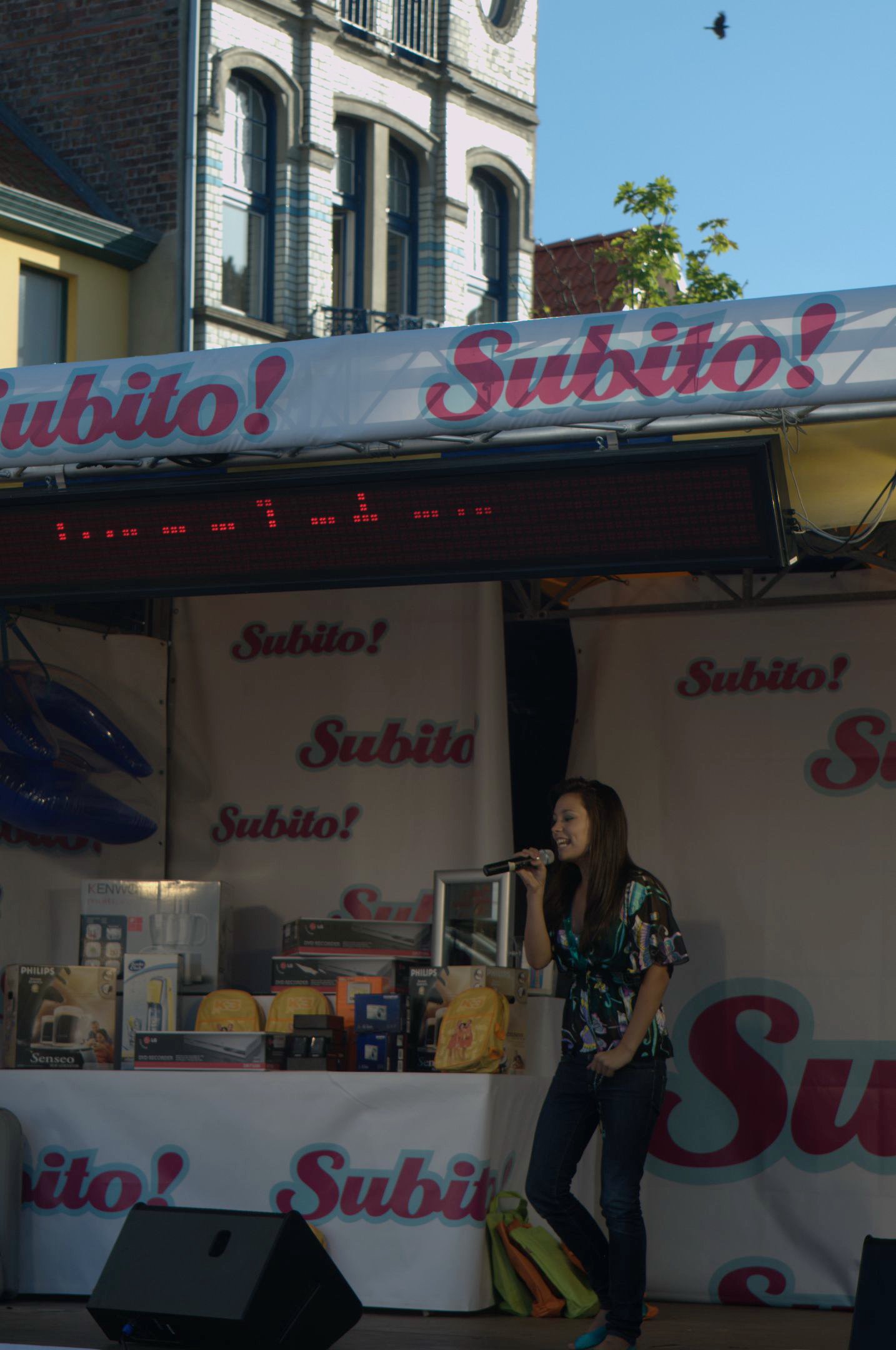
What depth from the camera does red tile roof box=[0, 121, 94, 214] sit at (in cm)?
1961

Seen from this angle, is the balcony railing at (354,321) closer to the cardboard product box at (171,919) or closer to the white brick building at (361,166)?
the white brick building at (361,166)

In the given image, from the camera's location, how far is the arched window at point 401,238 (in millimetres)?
22812

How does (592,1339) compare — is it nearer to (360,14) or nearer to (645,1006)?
(645,1006)

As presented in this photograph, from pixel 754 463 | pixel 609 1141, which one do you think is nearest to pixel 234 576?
pixel 754 463

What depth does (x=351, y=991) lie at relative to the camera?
6617mm

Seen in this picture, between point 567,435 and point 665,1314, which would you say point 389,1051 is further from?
point 567,435

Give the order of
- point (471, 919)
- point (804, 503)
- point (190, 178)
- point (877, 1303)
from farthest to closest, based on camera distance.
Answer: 1. point (190, 178)
2. point (471, 919)
3. point (804, 503)
4. point (877, 1303)

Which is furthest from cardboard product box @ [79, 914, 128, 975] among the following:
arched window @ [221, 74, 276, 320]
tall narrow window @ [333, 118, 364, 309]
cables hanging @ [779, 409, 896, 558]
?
tall narrow window @ [333, 118, 364, 309]

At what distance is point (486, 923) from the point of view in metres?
7.13

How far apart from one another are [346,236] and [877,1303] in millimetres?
19538

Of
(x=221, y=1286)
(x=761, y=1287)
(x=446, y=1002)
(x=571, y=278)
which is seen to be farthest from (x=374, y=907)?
(x=571, y=278)

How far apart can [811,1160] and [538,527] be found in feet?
9.73

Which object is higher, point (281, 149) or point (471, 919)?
point (281, 149)

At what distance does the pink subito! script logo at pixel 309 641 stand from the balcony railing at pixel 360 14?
52.3 feet
